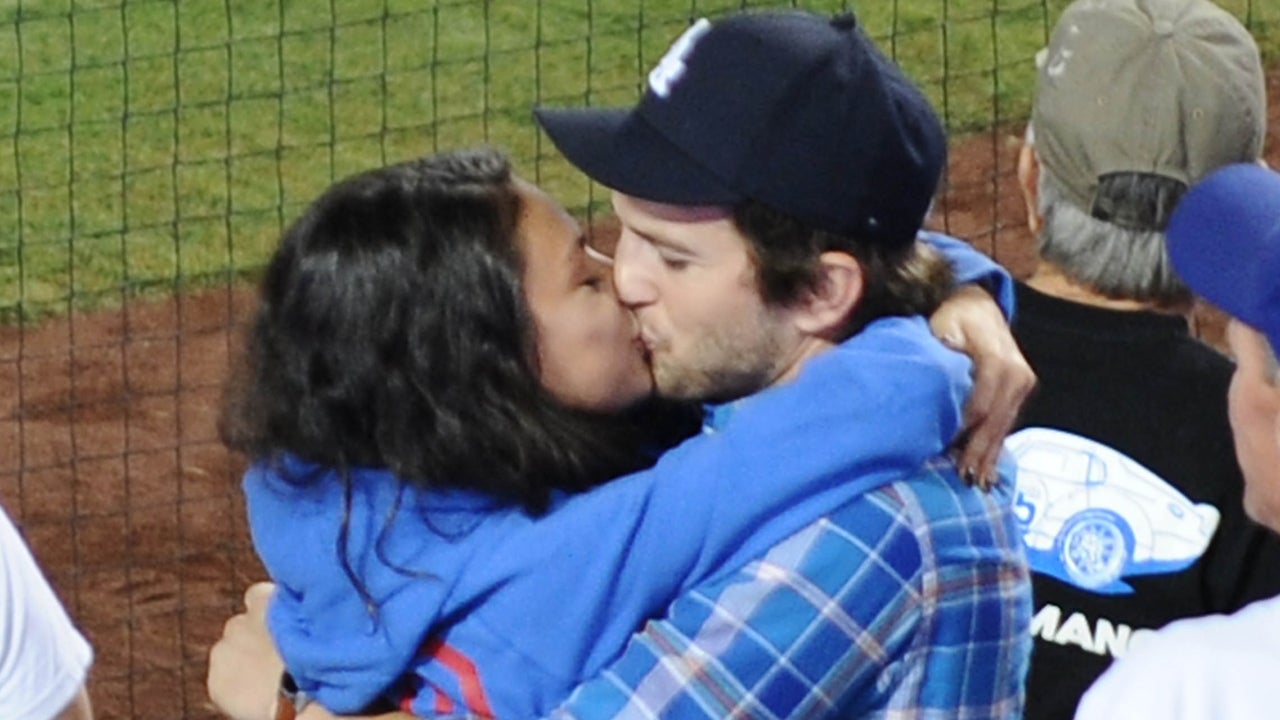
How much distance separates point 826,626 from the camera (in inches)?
70.7

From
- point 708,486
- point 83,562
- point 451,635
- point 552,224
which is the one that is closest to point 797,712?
point 708,486

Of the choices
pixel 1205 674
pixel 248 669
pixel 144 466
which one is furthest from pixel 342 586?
pixel 144 466

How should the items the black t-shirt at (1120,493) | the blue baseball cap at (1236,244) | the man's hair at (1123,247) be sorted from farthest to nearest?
the man's hair at (1123,247)
the black t-shirt at (1120,493)
the blue baseball cap at (1236,244)

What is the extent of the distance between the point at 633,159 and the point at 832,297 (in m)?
0.23

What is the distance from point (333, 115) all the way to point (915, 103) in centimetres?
679

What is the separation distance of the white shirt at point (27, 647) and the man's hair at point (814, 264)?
94cm

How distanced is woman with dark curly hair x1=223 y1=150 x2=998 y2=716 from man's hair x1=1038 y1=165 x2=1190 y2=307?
82 centimetres

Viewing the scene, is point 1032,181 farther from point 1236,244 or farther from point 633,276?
point 1236,244

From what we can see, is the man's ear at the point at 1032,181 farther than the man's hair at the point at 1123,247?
Yes

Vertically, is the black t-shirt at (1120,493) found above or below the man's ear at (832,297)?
below

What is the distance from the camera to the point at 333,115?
8.57 meters

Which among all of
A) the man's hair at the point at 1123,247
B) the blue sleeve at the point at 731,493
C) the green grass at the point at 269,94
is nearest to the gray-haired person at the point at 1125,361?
the man's hair at the point at 1123,247

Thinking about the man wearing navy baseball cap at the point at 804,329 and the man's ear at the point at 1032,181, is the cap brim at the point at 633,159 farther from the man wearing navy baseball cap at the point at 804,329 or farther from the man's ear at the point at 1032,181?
the man's ear at the point at 1032,181

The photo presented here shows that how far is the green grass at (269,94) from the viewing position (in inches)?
303
